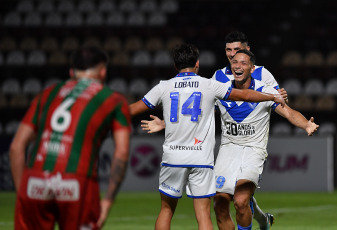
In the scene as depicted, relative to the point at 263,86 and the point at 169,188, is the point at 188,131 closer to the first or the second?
the point at 169,188

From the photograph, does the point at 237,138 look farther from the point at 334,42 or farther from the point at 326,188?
the point at 334,42

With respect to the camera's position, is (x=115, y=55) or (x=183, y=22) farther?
(x=183, y=22)

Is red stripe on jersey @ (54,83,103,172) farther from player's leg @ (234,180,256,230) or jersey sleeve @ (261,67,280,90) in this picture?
jersey sleeve @ (261,67,280,90)

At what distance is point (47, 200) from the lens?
4.64 m

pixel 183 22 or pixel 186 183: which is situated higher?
Result: pixel 183 22

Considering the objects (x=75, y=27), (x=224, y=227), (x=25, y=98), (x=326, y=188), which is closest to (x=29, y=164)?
(x=224, y=227)

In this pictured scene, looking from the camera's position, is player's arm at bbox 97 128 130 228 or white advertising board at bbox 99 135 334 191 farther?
white advertising board at bbox 99 135 334 191

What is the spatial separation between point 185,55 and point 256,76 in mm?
1649

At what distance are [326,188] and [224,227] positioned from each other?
10619 millimetres

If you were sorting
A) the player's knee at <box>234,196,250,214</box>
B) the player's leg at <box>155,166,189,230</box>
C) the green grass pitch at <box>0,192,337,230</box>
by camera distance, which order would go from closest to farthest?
1. the player's leg at <box>155,166,189,230</box>
2. the player's knee at <box>234,196,250,214</box>
3. the green grass pitch at <box>0,192,337,230</box>

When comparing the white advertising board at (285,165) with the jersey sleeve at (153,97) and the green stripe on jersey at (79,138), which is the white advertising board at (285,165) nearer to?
the jersey sleeve at (153,97)

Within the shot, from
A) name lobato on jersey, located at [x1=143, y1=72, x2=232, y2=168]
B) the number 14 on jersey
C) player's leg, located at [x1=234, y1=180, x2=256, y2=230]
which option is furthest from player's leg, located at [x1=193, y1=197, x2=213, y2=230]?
player's leg, located at [x1=234, y1=180, x2=256, y2=230]

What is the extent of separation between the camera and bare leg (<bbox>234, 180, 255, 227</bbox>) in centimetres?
805

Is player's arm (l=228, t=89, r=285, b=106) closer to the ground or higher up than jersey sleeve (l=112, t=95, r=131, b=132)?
higher up
